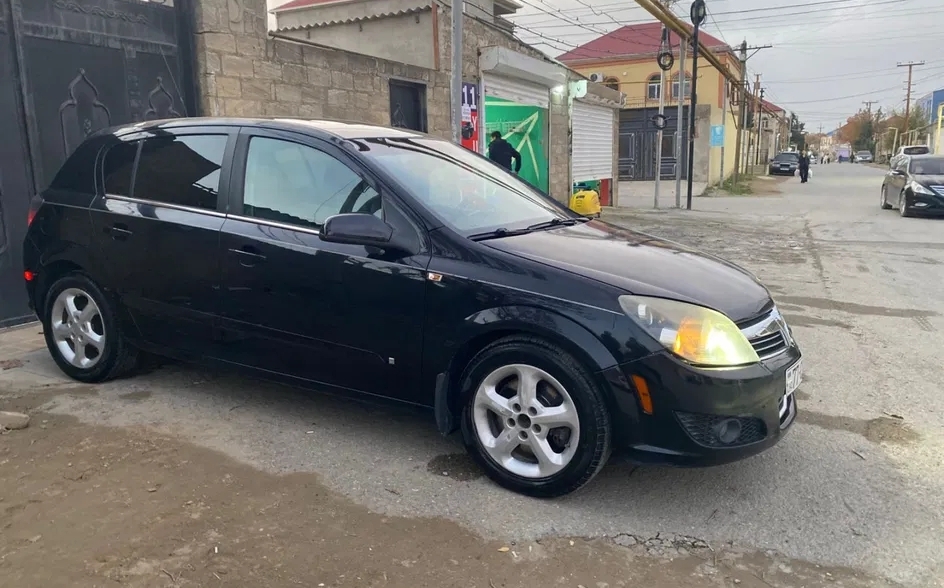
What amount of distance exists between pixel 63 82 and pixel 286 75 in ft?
8.71

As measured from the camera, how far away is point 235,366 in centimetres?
416

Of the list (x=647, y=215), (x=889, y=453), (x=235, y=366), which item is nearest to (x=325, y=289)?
(x=235, y=366)

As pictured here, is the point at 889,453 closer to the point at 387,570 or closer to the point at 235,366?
the point at 387,570

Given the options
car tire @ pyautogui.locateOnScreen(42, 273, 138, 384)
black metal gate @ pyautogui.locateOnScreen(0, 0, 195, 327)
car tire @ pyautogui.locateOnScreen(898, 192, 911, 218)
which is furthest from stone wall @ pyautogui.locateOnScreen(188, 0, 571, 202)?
car tire @ pyautogui.locateOnScreen(898, 192, 911, 218)

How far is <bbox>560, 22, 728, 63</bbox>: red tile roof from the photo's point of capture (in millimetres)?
41188

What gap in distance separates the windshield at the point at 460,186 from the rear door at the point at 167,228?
0.99m

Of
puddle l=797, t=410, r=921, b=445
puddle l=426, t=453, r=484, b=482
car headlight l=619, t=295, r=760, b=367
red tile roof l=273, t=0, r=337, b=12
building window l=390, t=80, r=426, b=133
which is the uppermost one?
red tile roof l=273, t=0, r=337, b=12

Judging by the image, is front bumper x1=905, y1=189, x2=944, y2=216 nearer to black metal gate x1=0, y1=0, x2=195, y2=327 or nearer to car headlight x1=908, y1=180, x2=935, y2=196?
car headlight x1=908, y1=180, x2=935, y2=196

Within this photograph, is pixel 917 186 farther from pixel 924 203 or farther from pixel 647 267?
pixel 647 267

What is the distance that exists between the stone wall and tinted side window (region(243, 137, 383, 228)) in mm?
3720

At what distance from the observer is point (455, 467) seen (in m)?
3.66

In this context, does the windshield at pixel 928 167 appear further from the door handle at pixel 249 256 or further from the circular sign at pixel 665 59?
the door handle at pixel 249 256

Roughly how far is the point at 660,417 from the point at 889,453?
167 centimetres

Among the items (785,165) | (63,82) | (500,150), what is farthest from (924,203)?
(785,165)
